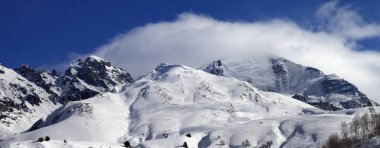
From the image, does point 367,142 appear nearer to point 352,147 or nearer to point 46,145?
point 352,147

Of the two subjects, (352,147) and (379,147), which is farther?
(352,147)

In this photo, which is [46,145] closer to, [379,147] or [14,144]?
[14,144]

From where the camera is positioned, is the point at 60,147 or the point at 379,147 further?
the point at 60,147

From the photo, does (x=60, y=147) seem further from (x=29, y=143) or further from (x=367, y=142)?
(x=367, y=142)

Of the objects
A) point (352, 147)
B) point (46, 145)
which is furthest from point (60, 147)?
point (352, 147)

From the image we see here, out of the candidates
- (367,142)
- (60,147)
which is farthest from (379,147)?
(60,147)

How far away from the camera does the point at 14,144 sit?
196875mm

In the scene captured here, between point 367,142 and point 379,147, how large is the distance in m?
9.78

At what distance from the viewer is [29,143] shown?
648 ft

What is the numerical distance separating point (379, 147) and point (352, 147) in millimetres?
15805

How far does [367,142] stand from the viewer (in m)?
194

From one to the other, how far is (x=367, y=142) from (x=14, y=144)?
93.1m

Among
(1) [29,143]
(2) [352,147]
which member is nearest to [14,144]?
(1) [29,143]

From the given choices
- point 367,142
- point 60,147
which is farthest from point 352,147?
point 60,147
